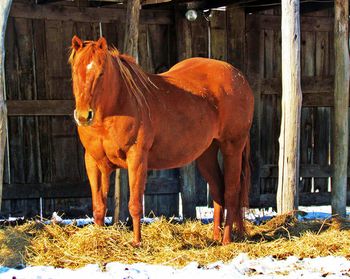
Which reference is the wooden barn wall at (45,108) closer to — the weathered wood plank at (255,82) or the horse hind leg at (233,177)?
the weathered wood plank at (255,82)

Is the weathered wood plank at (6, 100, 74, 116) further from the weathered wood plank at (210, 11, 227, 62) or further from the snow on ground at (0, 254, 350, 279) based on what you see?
the snow on ground at (0, 254, 350, 279)

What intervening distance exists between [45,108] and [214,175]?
2.57 meters

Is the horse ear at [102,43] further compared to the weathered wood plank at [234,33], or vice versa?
the weathered wood plank at [234,33]

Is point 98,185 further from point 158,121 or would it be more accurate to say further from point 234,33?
point 234,33

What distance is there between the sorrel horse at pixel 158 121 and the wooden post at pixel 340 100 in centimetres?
129

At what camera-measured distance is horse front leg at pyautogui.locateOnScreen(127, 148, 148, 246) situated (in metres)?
5.38

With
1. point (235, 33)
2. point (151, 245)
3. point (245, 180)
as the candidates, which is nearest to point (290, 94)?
point (245, 180)

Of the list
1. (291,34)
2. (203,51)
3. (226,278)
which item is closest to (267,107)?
(203,51)

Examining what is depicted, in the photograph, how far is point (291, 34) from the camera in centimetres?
656

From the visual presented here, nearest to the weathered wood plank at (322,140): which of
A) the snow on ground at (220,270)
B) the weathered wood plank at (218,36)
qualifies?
the weathered wood plank at (218,36)

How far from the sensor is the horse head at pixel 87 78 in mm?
4902

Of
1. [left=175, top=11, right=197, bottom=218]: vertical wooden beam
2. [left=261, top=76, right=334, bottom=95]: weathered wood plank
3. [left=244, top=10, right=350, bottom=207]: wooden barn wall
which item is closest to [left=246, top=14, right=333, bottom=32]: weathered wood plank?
[left=244, top=10, right=350, bottom=207]: wooden barn wall

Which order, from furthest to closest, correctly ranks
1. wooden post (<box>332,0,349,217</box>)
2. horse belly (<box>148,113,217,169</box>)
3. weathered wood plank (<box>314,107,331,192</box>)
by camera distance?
1. weathered wood plank (<box>314,107,331,192</box>)
2. wooden post (<box>332,0,349,217</box>)
3. horse belly (<box>148,113,217,169</box>)

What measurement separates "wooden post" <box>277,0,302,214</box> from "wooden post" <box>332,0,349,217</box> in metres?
0.76
